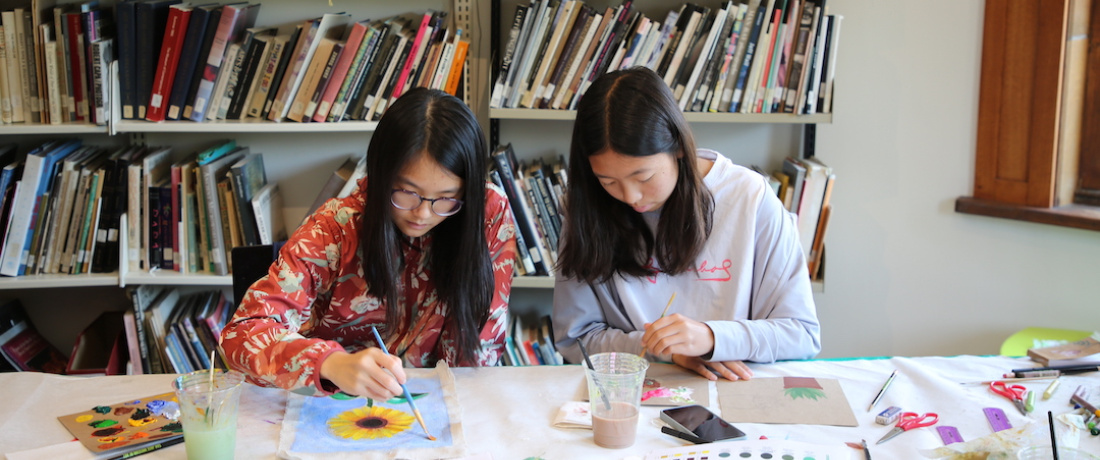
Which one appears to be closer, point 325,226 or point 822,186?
point 325,226

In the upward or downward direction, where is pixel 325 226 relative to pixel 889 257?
upward

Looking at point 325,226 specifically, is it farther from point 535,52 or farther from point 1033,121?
point 1033,121

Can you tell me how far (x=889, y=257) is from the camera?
2.58 meters

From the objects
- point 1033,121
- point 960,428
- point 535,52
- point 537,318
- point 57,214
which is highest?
point 535,52

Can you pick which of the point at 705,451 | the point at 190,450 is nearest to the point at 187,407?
the point at 190,450

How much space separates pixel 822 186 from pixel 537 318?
97cm

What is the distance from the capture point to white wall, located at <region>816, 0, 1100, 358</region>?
2.40 meters

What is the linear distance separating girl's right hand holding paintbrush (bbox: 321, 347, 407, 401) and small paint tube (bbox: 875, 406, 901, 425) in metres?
0.71

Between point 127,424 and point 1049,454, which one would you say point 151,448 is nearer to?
point 127,424

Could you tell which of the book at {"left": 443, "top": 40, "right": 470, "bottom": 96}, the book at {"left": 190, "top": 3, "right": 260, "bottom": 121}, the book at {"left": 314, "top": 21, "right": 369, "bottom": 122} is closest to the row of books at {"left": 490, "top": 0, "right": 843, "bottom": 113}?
the book at {"left": 443, "top": 40, "right": 470, "bottom": 96}

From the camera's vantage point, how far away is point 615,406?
117cm

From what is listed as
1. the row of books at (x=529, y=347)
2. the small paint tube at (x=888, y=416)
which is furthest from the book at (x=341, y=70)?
the small paint tube at (x=888, y=416)

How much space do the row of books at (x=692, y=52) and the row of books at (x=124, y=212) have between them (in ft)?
2.61

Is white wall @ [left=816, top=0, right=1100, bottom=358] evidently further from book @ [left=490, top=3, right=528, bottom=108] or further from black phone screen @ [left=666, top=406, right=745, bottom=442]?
black phone screen @ [left=666, top=406, right=745, bottom=442]
